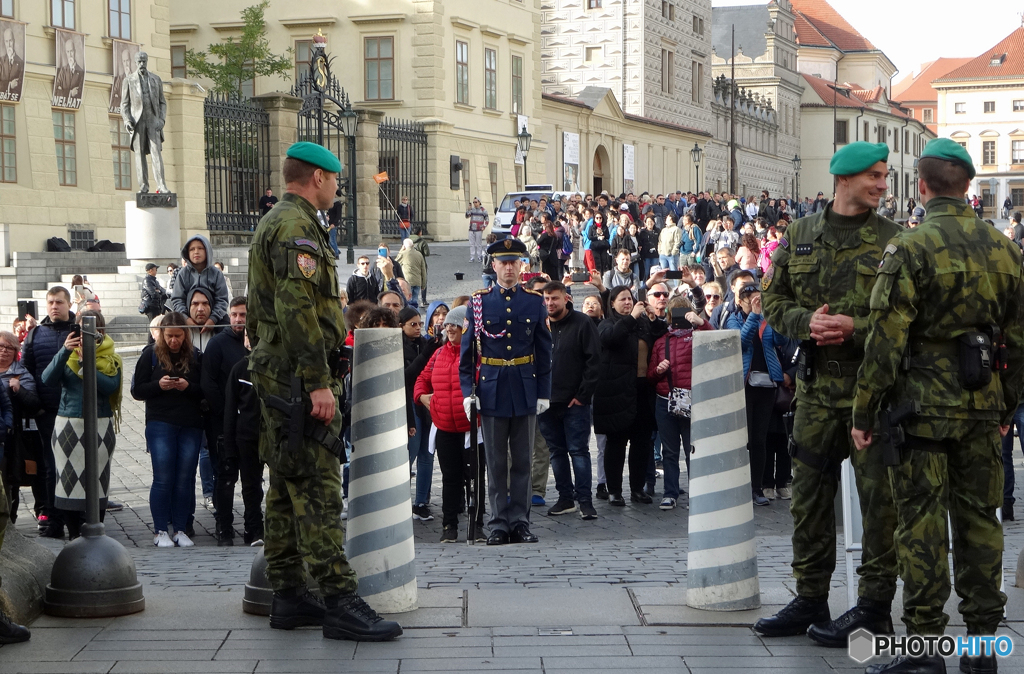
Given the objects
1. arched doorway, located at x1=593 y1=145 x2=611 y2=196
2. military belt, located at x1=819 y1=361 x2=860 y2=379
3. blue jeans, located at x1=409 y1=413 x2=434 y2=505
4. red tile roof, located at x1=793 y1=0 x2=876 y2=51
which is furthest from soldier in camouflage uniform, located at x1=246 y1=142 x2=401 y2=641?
red tile roof, located at x1=793 y1=0 x2=876 y2=51

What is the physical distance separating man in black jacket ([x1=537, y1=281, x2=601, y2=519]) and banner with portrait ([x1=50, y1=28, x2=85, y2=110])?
2335 centimetres

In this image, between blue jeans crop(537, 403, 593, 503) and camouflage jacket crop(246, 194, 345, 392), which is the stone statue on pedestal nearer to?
blue jeans crop(537, 403, 593, 503)

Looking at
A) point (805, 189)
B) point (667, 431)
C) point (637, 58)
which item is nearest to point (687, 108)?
point (637, 58)

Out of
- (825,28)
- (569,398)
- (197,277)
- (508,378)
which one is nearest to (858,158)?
(508,378)

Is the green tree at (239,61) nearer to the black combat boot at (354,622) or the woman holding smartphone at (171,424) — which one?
the woman holding smartphone at (171,424)

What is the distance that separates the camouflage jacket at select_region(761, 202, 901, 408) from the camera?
567 cm

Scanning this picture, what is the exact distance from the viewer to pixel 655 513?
10391mm

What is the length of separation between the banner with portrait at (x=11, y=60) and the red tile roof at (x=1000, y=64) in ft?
323

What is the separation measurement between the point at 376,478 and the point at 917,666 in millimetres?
2543

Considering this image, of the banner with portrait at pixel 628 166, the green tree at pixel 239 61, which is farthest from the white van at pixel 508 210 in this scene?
the banner with portrait at pixel 628 166

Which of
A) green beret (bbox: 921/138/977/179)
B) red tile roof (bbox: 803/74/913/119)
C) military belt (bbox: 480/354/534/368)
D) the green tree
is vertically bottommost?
military belt (bbox: 480/354/534/368)

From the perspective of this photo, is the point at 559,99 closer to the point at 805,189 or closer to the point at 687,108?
the point at 687,108

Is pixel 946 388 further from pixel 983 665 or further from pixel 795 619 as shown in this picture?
pixel 795 619

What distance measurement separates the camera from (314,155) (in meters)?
5.88
